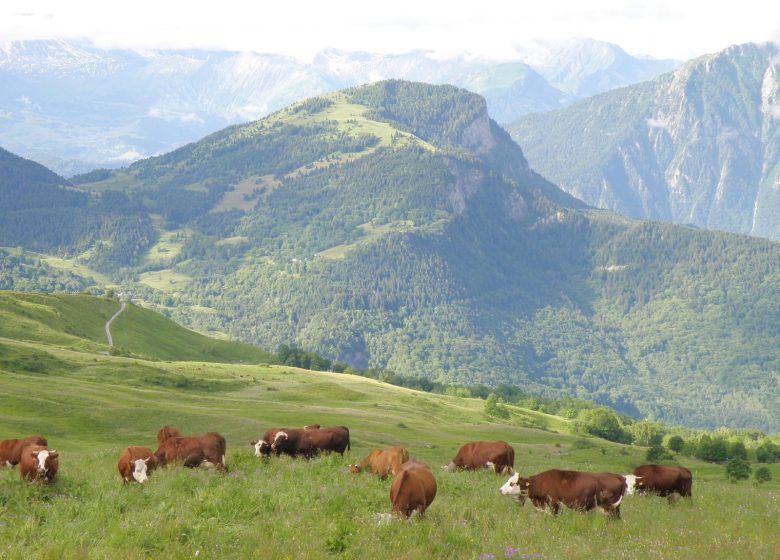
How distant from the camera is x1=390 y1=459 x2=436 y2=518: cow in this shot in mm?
27469

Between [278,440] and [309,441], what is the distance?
2.17 m

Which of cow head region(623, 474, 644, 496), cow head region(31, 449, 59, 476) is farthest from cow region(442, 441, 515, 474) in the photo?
cow head region(31, 449, 59, 476)

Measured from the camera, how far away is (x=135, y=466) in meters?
33.9

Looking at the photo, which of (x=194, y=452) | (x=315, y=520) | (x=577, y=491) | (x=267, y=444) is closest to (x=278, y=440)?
(x=267, y=444)

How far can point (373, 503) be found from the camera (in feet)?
95.0

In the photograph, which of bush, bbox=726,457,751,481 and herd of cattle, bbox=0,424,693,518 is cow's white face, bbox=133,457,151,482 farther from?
bush, bbox=726,457,751,481

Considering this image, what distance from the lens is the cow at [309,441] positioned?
42.5m

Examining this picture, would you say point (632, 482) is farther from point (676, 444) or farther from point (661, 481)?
point (676, 444)

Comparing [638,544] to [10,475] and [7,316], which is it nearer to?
[10,475]

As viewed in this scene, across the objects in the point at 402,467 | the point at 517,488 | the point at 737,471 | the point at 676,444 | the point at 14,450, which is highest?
the point at 402,467

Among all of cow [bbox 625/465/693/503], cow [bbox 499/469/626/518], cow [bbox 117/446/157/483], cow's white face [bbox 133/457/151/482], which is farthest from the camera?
cow [bbox 625/465/693/503]

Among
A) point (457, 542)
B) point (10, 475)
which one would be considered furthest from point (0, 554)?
point (457, 542)

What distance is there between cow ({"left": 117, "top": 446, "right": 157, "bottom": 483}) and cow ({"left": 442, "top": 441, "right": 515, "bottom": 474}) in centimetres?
1580

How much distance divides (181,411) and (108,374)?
3430 cm
